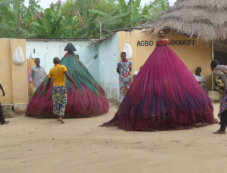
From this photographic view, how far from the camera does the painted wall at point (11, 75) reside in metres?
9.23

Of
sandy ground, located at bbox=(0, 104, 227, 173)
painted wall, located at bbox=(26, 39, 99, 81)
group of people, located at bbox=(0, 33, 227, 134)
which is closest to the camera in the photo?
sandy ground, located at bbox=(0, 104, 227, 173)

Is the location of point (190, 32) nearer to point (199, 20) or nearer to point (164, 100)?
point (199, 20)

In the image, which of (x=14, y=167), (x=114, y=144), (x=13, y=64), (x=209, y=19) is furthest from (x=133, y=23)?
(x=14, y=167)

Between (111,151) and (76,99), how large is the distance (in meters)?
3.83

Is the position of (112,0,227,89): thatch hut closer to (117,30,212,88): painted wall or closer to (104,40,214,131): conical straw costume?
(117,30,212,88): painted wall

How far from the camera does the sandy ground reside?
3.09 m

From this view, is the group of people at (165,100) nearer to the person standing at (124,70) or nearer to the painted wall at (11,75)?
the person standing at (124,70)

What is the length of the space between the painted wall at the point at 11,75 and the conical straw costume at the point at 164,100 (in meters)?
4.62

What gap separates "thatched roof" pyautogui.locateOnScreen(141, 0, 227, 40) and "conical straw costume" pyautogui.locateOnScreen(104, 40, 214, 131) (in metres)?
3.87

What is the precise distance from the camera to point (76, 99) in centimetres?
753

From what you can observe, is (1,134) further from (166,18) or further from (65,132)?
(166,18)

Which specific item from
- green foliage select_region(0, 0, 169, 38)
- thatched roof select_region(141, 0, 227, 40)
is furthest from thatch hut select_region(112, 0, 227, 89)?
green foliage select_region(0, 0, 169, 38)

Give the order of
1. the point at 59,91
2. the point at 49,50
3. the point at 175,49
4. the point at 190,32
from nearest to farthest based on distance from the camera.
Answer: the point at 59,91, the point at 190,32, the point at 175,49, the point at 49,50

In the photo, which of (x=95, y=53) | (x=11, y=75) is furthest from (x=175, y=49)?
(x=11, y=75)
